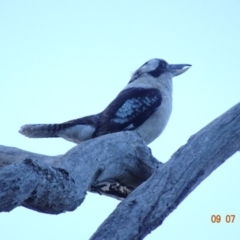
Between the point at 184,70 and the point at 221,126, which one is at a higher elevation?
the point at 184,70

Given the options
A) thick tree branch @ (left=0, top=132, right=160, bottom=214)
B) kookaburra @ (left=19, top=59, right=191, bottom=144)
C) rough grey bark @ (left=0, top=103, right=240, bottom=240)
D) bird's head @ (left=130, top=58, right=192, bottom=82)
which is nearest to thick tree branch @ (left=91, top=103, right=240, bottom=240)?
rough grey bark @ (left=0, top=103, right=240, bottom=240)

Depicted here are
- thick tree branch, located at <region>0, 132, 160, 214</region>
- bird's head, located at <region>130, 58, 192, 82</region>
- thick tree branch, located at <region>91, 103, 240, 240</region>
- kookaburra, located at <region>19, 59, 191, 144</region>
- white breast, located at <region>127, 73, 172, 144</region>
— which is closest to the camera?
thick tree branch, located at <region>0, 132, 160, 214</region>

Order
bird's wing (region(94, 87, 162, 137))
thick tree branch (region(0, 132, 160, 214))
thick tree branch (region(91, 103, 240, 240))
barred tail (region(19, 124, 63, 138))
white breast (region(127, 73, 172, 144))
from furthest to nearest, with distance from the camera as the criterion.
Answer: white breast (region(127, 73, 172, 144)), bird's wing (region(94, 87, 162, 137)), barred tail (region(19, 124, 63, 138)), thick tree branch (region(91, 103, 240, 240)), thick tree branch (region(0, 132, 160, 214))

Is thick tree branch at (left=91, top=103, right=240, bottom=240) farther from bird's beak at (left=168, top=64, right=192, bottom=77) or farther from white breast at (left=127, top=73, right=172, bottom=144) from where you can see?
bird's beak at (left=168, top=64, right=192, bottom=77)

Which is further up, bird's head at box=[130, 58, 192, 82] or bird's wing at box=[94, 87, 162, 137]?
bird's head at box=[130, 58, 192, 82]

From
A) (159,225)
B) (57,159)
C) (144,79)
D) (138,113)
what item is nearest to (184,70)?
(144,79)

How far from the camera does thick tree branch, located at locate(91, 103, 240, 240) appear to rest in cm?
266

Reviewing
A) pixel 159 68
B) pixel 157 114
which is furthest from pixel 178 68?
pixel 157 114

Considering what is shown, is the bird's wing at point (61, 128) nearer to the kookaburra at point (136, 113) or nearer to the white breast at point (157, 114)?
the kookaburra at point (136, 113)

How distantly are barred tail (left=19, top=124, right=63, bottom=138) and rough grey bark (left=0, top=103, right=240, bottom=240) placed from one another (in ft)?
4.00

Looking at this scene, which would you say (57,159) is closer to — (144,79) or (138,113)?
(138,113)

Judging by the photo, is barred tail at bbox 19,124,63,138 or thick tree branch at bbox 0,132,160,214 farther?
barred tail at bbox 19,124,63,138

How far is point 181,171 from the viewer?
3.11m

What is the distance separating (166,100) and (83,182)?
116 inches
